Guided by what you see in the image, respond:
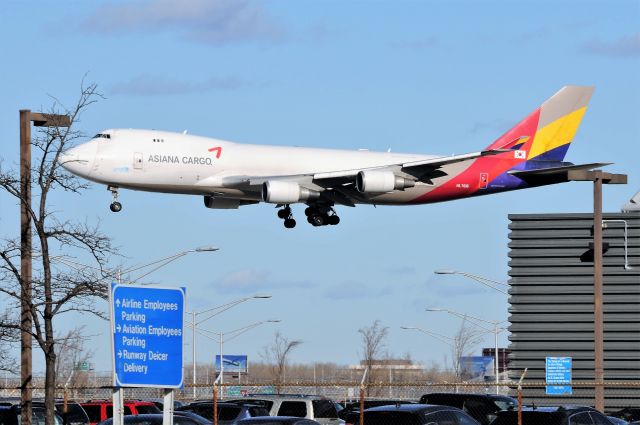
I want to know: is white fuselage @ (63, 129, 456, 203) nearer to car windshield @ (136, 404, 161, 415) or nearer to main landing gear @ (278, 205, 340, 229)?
main landing gear @ (278, 205, 340, 229)

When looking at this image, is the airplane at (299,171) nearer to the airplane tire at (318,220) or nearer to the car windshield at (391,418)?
the airplane tire at (318,220)

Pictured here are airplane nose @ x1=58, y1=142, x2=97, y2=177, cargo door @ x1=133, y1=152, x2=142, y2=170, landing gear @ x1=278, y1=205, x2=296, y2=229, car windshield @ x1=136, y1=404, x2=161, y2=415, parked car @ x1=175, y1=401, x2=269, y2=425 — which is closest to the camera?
parked car @ x1=175, y1=401, x2=269, y2=425

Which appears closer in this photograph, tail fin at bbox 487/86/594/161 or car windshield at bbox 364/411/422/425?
car windshield at bbox 364/411/422/425

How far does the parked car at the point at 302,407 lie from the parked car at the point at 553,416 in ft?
19.0

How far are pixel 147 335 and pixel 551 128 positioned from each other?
42.4m

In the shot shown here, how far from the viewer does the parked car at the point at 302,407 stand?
2823 centimetres

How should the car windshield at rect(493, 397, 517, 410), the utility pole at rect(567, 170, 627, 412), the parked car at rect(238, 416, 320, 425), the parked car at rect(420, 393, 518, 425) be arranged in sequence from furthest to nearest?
1. the car windshield at rect(493, 397, 517, 410)
2. the parked car at rect(420, 393, 518, 425)
3. the utility pole at rect(567, 170, 627, 412)
4. the parked car at rect(238, 416, 320, 425)

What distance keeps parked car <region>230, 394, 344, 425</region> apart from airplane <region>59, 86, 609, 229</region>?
13.7 meters

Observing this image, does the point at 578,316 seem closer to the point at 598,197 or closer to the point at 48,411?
the point at 598,197

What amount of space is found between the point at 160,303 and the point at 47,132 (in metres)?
9.12

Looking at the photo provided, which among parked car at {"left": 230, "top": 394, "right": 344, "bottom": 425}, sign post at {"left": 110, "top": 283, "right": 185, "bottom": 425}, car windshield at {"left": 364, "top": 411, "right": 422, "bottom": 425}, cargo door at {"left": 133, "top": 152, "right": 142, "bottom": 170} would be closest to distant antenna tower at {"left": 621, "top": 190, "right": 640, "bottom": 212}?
cargo door at {"left": 133, "top": 152, "right": 142, "bottom": 170}

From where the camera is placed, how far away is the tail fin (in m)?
53.5

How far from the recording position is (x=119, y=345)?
44.3 feet

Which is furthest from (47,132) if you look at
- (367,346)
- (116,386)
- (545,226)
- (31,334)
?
(367,346)
